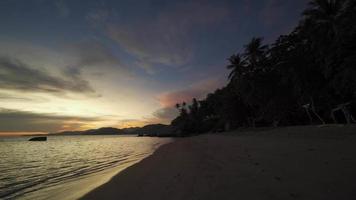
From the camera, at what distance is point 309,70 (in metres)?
29.8

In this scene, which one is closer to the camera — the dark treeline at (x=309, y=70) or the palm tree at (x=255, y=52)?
the dark treeline at (x=309, y=70)

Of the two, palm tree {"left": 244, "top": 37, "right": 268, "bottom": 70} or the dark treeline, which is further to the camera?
palm tree {"left": 244, "top": 37, "right": 268, "bottom": 70}

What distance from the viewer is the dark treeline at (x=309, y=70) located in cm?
2283

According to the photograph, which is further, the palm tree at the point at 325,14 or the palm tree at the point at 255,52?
the palm tree at the point at 255,52

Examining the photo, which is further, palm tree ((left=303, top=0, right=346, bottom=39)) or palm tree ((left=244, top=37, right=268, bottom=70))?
palm tree ((left=244, top=37, right=268, bottom=70))

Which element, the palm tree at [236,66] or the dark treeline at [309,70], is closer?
the dark treeline at [309,70]

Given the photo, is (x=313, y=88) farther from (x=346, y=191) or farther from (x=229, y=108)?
(x=346, y=191)

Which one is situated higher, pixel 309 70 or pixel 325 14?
pixel 325 14

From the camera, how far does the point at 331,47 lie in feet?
77.6

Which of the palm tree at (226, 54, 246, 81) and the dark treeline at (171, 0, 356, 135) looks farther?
the palm tree at (226, 54, 246, 81)

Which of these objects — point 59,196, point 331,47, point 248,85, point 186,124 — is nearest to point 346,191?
point 59,196

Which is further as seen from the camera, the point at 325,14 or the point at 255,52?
the point at 255,52

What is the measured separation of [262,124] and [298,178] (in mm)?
54227

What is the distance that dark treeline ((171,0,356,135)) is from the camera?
22828 millimetres
